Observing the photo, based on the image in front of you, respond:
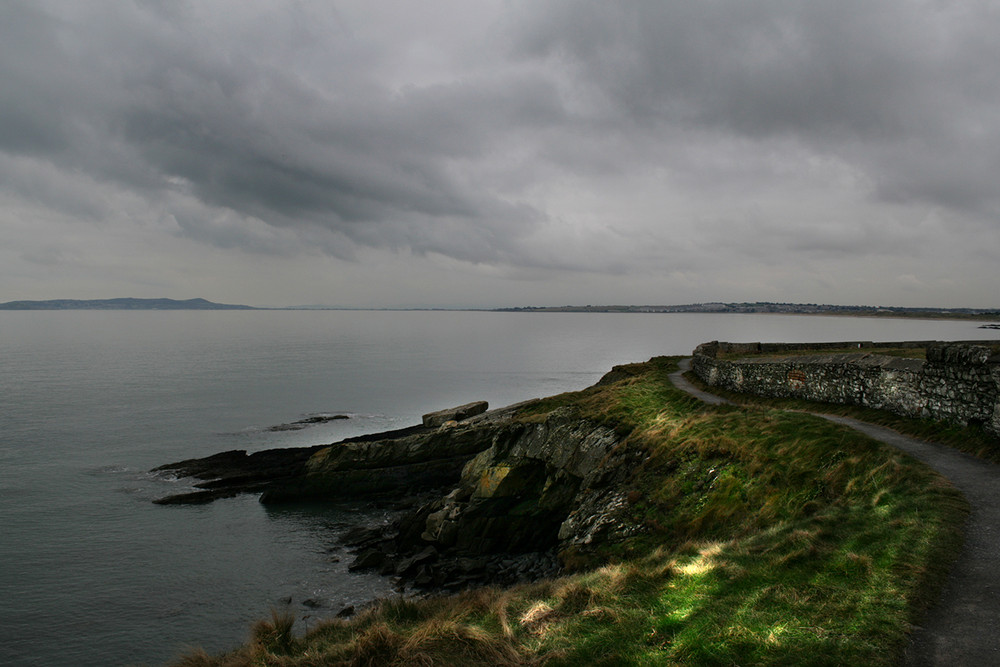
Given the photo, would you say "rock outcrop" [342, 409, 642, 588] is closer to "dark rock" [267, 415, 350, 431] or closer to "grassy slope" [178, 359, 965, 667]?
"grassy slope" [178, 359, 965, 667]

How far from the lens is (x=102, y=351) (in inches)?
4397

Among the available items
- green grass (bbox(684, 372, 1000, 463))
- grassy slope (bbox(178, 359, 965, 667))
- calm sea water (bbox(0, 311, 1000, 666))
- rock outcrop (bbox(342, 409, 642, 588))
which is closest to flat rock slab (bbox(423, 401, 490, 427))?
calm sea water (bbox(0, 311, 1000, 666))

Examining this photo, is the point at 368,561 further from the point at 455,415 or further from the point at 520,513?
the point at 455,415

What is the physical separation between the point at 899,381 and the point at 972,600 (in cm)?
1274

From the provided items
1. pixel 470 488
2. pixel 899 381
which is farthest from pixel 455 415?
pixel 899 381

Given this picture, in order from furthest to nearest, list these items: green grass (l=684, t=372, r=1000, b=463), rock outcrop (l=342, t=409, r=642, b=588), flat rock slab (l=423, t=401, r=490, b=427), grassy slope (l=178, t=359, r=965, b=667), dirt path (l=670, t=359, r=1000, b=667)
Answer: flat rock slab (l=423, t=401, r=490, b=427)
rock outcrop (l=342, t=409, r=642, b=588)
green grass (l=684, t=372, r=1000, b=463)
grassy slope (l=178, t=359, r=965, b=667)
dirt path (l=670, t=359, r=1000, b=667)

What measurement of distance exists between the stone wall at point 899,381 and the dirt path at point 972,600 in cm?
320

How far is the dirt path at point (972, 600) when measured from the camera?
5.86m

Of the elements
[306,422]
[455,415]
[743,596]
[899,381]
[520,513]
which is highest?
[899,381]

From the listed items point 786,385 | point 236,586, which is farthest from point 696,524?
point 236,586

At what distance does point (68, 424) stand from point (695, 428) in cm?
5351

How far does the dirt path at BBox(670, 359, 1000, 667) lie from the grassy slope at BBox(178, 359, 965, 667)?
196mm

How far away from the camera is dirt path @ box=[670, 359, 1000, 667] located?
231 inches

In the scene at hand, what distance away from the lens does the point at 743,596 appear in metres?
8.09
